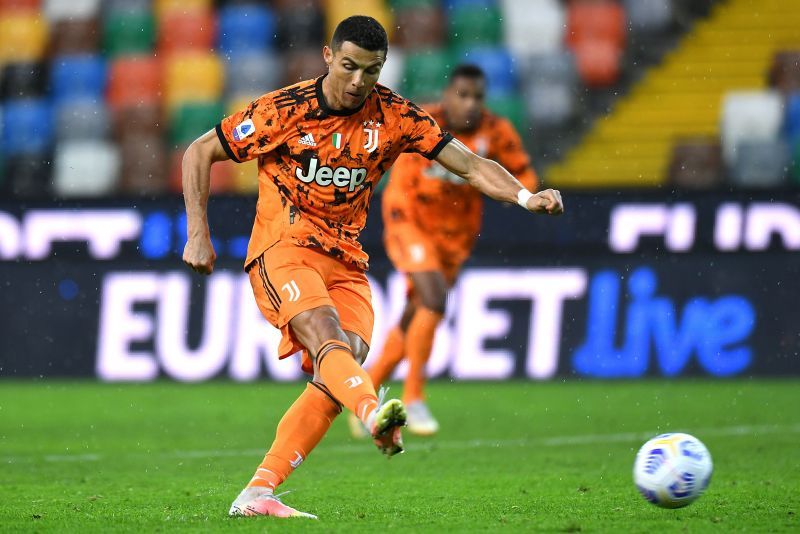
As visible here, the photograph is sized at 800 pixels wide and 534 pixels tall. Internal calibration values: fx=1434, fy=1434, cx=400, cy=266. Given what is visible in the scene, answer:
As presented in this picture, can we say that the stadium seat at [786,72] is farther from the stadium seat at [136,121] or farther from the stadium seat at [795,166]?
the stadium seat at [136,121]

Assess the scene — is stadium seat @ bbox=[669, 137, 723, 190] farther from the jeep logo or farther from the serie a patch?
the serie a patch

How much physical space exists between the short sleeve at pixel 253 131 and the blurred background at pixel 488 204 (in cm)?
598

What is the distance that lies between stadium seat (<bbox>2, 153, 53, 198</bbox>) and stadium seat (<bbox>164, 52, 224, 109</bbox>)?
1.58 m

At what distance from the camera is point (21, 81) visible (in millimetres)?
15336

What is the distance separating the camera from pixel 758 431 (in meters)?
8.32

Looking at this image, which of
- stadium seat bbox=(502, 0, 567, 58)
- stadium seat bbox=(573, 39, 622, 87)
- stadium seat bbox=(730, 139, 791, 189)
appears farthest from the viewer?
stadium seat bbox=(502, 0, 567, 58)

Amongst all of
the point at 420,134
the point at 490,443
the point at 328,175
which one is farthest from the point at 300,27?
the point at 328,175

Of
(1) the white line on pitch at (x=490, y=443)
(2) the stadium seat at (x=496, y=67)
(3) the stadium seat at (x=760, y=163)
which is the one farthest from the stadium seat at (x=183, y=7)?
(1) the white line on pitch at (x=490, y=443)

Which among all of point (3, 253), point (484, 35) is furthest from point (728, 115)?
point (3, 253)

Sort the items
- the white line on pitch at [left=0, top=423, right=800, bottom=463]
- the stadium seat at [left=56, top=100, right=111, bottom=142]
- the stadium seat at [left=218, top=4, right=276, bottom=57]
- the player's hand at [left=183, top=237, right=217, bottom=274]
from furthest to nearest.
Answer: the stadium seat at [left=218, top=4, right=276, bottom=57]
the stadium seat at [left=56, top=100, right=111, bottom=142]
the white line on pitch at [left=0, top=423, right=800, bottom=463]
the player's hand at [left=183, top=237, right=217, bottom=274]

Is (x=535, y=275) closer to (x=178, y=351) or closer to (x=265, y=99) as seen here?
(x=178, y=351)

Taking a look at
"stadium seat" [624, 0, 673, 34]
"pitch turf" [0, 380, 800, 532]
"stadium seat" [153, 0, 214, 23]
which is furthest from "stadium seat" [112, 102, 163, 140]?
"stadium seat" [624, 0, 673, 34]

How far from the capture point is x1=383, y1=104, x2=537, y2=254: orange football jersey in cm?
891

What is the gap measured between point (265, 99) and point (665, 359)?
21.6ft
